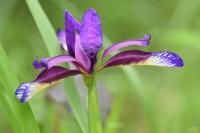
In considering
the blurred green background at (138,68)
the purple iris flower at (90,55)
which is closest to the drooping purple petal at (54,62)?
the purple iris flower at (90,55)

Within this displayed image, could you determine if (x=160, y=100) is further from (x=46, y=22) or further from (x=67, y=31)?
(x=67, y=31)

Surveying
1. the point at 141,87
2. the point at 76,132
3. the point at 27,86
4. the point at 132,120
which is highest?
the point at 27,86

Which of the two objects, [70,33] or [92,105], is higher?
[70,33]

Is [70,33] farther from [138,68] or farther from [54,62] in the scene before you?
[138,68]

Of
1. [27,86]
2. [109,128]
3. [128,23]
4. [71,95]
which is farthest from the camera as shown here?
[128,23]

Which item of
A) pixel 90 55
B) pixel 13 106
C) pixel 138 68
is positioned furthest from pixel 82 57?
pixel 138 68

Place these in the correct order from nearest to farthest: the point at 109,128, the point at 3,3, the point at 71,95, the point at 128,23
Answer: the point at 71,95, the point at 109,128, the point at 3,3, the point at 128,23

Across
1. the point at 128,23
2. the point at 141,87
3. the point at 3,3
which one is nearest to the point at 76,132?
the point at 141,87

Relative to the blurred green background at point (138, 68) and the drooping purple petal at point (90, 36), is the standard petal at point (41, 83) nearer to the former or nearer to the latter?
the drooping purple petal at point (90, 36)
